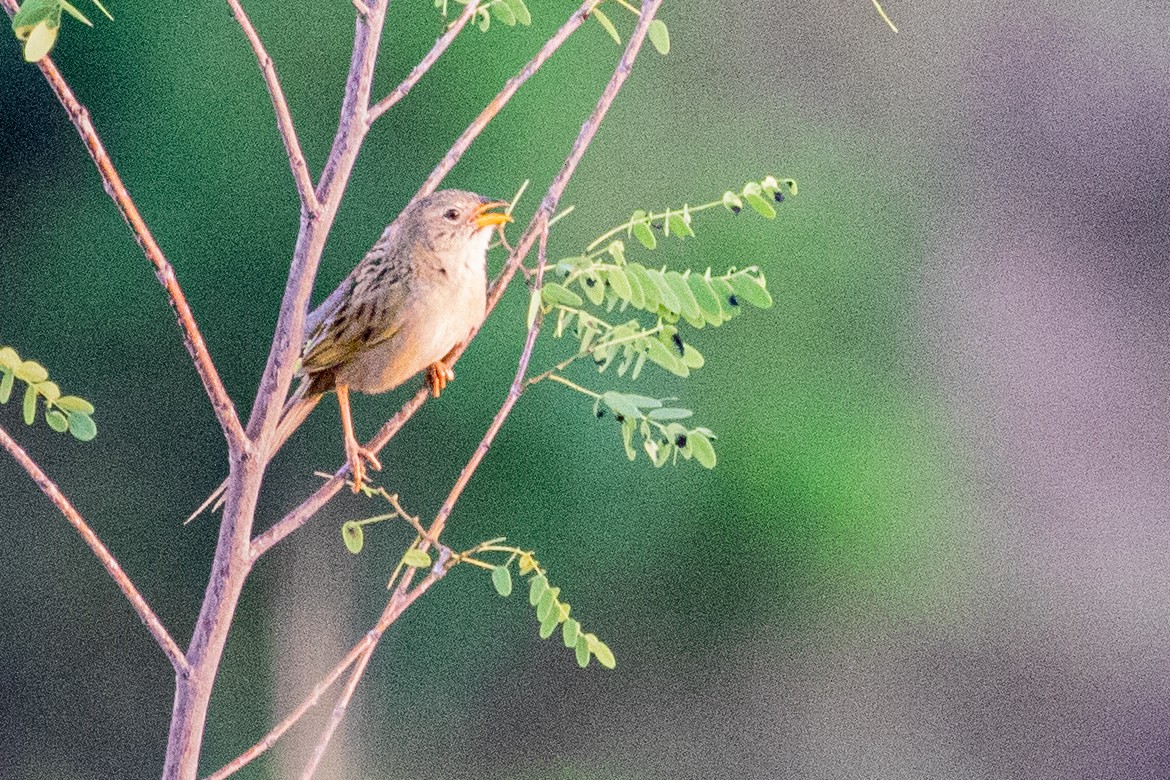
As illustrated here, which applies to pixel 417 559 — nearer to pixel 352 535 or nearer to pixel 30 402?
pixel 352 535

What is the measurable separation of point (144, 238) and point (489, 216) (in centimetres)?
50

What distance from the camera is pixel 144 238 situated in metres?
0.92

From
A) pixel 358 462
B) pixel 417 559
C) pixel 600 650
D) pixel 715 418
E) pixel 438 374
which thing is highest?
pixel 715 418

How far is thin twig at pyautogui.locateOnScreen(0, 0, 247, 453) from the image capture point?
87 centimetres

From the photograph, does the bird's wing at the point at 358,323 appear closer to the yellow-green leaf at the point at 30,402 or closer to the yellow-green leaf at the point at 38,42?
the yellow-green leaf at the point at 30,402

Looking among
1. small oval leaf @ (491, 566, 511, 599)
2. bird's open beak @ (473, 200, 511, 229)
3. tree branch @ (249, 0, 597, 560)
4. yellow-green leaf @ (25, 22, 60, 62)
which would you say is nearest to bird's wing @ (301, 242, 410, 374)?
bird's open beak @ (473, 200, 511, 229)

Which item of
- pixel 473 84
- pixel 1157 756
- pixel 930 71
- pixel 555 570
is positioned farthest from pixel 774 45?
pixel 1157 756

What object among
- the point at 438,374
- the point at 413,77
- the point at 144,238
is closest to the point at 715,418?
the point at 438,374

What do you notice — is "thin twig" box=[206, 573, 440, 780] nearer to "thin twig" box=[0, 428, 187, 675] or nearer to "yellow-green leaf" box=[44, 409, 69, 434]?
"thin twig" box=[0, 428, 187, 675]

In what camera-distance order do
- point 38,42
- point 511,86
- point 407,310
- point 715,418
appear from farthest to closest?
point 715,418, point 407,310, point 511,86, point 38,42

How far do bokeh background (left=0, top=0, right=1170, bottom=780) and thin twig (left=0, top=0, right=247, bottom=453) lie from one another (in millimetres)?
1333

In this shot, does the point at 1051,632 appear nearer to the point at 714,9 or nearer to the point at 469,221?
the point at 714,9

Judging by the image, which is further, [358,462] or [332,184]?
[358,462]

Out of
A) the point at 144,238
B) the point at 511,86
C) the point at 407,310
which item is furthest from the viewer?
the point at 407,310
